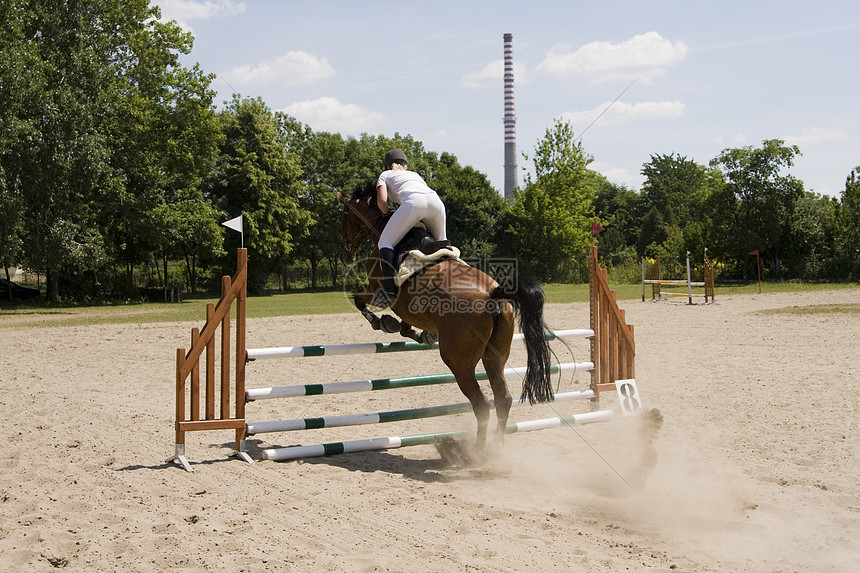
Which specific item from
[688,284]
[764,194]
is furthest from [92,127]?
[764,194]

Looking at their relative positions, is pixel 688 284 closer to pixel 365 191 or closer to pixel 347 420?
pixel 365 191

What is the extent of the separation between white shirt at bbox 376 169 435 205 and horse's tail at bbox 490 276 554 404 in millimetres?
1161

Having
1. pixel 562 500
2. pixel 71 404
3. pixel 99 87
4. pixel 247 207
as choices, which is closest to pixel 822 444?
pixel 562 500

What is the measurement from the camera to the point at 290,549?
381cm

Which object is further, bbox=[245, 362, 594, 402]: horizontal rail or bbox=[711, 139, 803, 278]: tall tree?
bbox=[711, 139, 803, 278]: tall tree

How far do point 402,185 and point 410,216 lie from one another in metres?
0.34

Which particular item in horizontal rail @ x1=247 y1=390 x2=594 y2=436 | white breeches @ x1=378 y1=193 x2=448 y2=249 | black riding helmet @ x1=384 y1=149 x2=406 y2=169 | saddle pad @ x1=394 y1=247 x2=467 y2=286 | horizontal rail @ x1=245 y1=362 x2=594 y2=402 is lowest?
horizontal rail @ x1=247 y1=390 x2=594 y2=436

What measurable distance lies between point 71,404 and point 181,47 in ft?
86.5

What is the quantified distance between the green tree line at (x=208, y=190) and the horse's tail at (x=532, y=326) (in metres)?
9.04

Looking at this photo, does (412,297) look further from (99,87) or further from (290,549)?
(99,87)

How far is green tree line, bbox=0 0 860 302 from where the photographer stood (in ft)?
78.0

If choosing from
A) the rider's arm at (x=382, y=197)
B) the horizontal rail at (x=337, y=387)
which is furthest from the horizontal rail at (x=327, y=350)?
the rider's arm at (x=382, y=197)

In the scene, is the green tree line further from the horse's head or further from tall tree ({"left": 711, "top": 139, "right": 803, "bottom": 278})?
the horse's head

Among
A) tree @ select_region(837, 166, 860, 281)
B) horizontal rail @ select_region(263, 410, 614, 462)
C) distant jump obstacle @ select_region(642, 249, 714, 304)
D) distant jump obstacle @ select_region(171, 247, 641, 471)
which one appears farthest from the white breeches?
tree @ select_region(837, 166, 860, 281)
